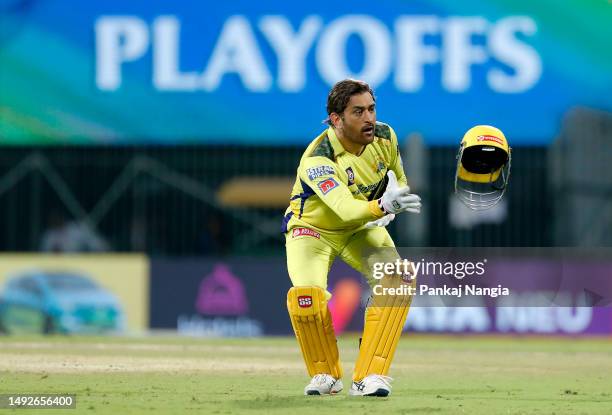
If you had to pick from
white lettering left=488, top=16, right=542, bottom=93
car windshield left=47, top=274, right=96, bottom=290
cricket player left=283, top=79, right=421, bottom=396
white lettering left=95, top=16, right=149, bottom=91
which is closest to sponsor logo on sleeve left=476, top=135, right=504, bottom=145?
cricket player left=283, top=79, right=421, bottom=396

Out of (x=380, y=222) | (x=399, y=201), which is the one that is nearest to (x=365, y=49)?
(x=380, y=222)

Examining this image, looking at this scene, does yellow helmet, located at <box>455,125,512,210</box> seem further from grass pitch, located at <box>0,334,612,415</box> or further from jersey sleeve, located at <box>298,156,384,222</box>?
grass pitch, located at <box>0,334,612,415</box>

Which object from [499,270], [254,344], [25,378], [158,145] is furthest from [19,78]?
[25,378]

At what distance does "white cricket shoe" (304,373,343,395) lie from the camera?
386 inches

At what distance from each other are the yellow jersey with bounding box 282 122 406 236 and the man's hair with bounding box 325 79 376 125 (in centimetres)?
23

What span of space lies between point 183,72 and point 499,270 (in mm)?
5141

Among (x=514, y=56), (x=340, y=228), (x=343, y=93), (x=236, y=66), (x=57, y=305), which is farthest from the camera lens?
(x=236, y=66)

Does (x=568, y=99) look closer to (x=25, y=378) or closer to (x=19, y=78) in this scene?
(x=19, y=78)

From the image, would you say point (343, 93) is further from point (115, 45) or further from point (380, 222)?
point (115, 45)

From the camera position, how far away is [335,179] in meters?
9.62

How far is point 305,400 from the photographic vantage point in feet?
31.4

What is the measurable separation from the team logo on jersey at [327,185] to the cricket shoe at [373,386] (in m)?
1.29

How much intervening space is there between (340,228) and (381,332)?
2.74 feet

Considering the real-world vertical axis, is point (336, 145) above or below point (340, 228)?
above
